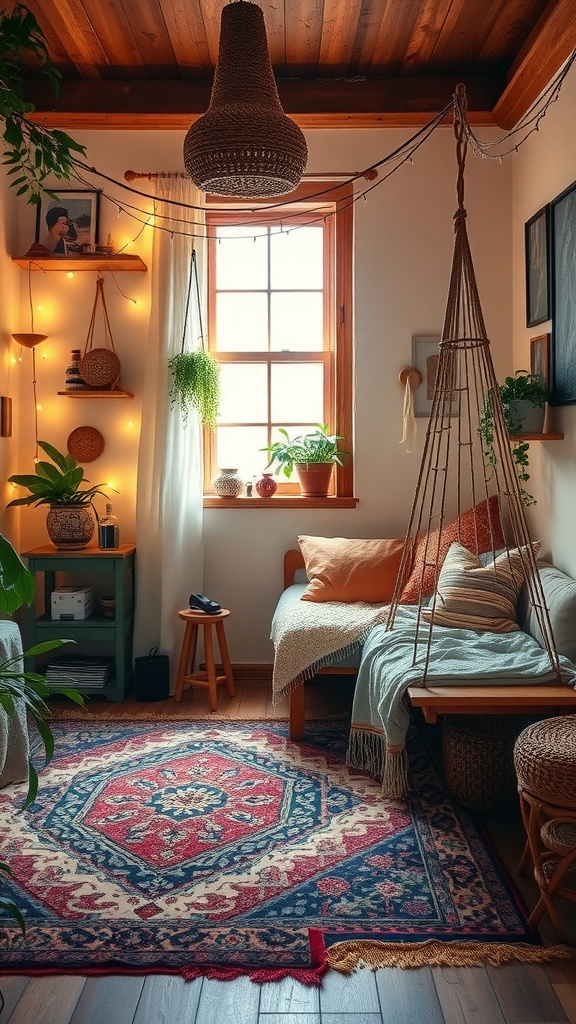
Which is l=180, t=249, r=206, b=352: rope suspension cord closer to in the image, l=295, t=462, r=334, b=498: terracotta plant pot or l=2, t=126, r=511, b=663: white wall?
l=2, t=126, r=511, b=663: white wall

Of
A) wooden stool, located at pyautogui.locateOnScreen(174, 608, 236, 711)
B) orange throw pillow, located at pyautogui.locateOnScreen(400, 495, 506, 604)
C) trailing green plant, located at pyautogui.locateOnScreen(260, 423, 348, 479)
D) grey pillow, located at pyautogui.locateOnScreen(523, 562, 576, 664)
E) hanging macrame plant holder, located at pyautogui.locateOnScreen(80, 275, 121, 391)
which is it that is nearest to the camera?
grey pillow, located at pyautogui.locateOnScreen(523, 562, 576, 664)

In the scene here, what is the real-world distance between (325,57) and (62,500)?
256cm

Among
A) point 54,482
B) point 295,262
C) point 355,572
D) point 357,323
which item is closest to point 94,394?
point 54,482

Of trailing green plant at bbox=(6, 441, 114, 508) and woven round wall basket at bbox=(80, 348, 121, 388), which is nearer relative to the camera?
trailing green plant at bbox=(6, 441, 114, 508)

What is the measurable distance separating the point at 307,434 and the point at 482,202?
154 centimetres

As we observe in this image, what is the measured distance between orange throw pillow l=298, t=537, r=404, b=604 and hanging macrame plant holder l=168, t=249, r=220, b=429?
3.20 feet

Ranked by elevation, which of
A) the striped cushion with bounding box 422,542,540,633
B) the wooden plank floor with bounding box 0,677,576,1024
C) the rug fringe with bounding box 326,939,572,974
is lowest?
the wooden plank floor with bounding box 0,677,576,1024

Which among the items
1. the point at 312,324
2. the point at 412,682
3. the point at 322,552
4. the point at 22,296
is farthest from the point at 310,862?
the point at 22,296

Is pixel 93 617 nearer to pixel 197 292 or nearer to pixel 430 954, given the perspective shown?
pixel 197 292

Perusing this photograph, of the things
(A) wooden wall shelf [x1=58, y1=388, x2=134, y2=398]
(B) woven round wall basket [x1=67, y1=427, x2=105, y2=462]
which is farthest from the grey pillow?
(B) woven round wall basket [x1=67, y1=427, x2=105, y2=462]

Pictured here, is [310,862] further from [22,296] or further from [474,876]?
[22,296]

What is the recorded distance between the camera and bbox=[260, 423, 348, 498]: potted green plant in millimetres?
4910

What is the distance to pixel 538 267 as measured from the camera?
14.0 ft

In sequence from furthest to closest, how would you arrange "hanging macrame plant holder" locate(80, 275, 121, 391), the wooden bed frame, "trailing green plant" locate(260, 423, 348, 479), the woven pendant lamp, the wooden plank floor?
"trailing green plant" locate(260, 423, 348, 479) → "hanging macrame plant holder" locate(80, 275, 121, 391) → the wooden bed frame → the woven pendant lamp → the wooden plank floor
